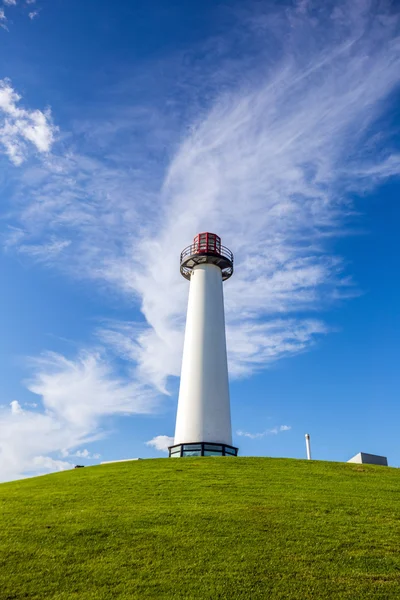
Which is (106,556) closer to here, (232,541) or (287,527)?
(232,541)

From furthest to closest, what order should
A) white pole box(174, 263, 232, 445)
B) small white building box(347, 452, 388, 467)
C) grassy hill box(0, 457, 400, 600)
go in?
white pole box(174, 263, 232, 445)
small white building box(347, 452, 388, 467)
grassy hill box(0, 457, 400, 600)

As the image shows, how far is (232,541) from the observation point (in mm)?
15805

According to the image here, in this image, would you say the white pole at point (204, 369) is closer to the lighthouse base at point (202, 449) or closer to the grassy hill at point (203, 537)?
the lighthouse base at point (202, 449)

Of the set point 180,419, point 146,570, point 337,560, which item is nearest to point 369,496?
point 337,560

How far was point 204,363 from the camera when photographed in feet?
118

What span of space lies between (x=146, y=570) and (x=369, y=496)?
1134 centimetres

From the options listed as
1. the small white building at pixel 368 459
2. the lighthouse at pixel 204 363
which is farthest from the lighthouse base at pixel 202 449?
the small white building at pixel 368 459

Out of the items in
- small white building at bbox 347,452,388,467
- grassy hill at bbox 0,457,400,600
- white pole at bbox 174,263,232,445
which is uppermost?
white pole at bbox 174,263,232,445

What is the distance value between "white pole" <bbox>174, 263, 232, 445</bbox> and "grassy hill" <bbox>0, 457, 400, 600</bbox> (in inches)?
370

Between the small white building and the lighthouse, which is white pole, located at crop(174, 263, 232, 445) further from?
the small white building

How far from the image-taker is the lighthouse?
1336 inches

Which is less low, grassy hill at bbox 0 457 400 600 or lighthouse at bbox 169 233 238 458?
lighthouse at bbox 169 233 238 458

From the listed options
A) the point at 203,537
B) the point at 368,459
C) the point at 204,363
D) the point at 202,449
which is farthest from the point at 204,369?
the point at 203,537

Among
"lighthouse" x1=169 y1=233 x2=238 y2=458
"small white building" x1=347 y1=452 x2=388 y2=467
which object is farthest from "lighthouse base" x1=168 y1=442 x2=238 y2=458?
"small white building" x1=347 y1=452 x2=388 y2=467
